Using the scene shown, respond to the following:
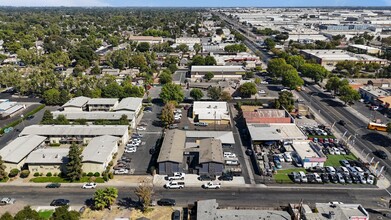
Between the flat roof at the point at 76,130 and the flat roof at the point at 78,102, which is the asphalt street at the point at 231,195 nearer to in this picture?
the flat roof at the point at 76,130

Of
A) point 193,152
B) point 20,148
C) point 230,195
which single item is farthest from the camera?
point 193,152

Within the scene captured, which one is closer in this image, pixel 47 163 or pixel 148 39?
pixel 47 163

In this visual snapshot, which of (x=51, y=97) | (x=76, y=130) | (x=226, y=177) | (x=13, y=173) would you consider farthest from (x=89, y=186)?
(x=51, y=97)

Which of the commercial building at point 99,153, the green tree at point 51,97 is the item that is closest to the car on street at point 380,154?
the commercial building at point 99,153

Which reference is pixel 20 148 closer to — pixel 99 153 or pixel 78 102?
pixel 99 153

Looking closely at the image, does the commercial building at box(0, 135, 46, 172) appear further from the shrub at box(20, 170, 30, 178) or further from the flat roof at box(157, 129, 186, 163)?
the flat roof at box(157, 129, 186, 163)
